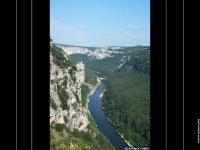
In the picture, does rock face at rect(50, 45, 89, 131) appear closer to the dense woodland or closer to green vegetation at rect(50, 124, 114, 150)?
green vegetation at rect(50, 124, 114, 150)

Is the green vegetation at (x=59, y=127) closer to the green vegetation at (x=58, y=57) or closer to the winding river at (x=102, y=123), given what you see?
the winding river at (x=102, y=123)

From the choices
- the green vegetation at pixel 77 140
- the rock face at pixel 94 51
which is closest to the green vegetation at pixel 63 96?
the green vegetation at pixel 77 140

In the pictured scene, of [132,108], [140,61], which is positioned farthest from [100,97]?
[140,61]

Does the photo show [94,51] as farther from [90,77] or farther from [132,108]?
[132,108]

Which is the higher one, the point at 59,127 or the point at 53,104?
the point at 53,104

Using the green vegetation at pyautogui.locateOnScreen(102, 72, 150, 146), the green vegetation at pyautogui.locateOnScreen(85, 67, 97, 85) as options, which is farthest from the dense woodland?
the green vegetation at pyautogui.locateOnScreen(85, 67, 97, 85)
